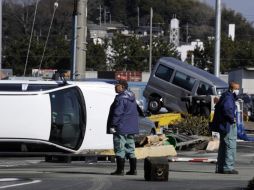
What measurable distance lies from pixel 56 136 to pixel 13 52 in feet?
205

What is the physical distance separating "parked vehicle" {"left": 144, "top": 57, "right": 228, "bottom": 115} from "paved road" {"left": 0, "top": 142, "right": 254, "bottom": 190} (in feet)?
51.0

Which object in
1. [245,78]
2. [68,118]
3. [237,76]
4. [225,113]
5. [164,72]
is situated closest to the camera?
[225,113]

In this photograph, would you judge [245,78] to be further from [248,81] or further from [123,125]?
[123,125]

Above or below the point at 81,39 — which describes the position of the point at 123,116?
below

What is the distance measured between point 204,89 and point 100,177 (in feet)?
67.6

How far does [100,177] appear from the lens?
14.0m

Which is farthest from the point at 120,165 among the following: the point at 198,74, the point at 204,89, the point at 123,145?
the point at 198,74

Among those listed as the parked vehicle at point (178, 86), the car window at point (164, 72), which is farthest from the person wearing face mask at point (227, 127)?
the car window at point (164, 72)

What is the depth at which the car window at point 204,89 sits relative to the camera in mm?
33975

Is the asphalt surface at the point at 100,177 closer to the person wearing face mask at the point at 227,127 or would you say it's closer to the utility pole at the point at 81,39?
the person wearing face mask at the point at 227,127

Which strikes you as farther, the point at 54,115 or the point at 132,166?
the point at 54,115

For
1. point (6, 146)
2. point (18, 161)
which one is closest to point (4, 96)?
point (6, 146)

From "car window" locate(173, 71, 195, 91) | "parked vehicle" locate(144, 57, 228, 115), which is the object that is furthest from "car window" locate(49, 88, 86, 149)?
"car window" locate(173, 71, 195, 91)

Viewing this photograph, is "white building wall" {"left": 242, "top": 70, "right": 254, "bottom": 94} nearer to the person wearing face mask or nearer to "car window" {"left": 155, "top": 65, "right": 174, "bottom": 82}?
"car window" {"left": 155, "top": 65, "right": 174, "bottom": 82}
